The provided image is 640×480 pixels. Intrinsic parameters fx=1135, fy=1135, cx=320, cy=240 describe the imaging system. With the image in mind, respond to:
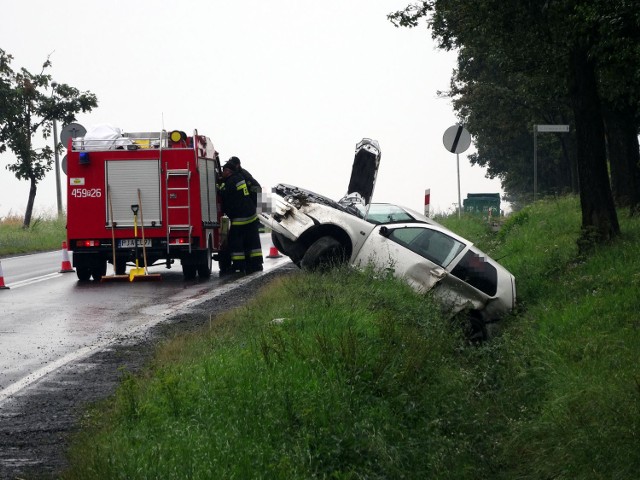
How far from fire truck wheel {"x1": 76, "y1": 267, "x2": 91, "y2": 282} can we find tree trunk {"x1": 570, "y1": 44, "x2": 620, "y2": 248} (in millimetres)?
9425

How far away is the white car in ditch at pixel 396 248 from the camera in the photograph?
1436 cm

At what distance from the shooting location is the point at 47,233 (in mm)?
40906

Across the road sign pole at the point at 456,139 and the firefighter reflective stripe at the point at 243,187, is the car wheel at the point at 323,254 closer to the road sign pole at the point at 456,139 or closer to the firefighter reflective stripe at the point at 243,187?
the firefighter reflective stripe at the point at 243,187

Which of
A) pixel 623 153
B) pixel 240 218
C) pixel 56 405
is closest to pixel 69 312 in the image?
pixel 56 405

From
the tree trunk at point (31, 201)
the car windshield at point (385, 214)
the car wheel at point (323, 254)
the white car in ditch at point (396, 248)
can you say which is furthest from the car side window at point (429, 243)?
the tree trunk at point (31, 201)

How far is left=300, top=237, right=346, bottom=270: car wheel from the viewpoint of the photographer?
1565cm

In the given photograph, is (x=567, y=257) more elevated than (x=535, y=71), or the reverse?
(x=535, y=71)

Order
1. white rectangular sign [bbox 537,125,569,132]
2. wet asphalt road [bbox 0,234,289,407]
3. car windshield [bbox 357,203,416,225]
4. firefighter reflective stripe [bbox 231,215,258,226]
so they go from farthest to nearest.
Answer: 1. white rectangular sign [bbox 537,125,569,132]
2. firefighter reflective stripe [bbox 231,215,258,226]
3. car windshield [bbox 357,203,416,225]
4. wet asphalt road [bbox 0,234,289,407]

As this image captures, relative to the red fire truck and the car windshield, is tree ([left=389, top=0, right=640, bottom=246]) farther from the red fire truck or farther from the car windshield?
the red fire truck

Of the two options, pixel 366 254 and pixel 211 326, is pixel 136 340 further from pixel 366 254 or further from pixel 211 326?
pixel 366 254

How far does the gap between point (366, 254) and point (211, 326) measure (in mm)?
3511

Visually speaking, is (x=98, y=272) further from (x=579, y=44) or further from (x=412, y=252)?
(x=579, y=44)

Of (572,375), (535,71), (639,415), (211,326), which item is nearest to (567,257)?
(535,71)

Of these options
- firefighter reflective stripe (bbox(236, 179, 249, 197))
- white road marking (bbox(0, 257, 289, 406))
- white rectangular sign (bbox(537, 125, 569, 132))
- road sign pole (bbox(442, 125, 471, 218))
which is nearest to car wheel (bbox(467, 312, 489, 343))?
white road marking (bbox(0, 257, 289, 406))
